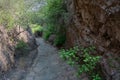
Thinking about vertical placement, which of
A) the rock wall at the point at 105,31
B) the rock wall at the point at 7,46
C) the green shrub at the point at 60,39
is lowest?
the green shrub at the point at 60,39

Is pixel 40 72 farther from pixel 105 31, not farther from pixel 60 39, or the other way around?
pixel 105 31

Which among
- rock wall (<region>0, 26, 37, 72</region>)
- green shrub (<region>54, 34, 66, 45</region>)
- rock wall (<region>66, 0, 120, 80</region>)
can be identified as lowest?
green shrub (<region>54, 34, 66, 45</region>)

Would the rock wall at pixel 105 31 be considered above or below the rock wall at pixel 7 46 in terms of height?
above

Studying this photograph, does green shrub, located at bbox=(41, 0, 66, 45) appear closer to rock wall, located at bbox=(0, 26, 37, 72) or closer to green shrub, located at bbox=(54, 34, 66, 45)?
green shrub, located at bbox=(54, 34, 66, 45)

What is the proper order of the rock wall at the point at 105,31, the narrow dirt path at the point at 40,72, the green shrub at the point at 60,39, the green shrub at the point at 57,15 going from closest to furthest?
the rock wall at the point at 105,31
the narrow dirt path at the point at 40,72
the green shrub at the point at 57,15
the green shrub at the point at 60,39

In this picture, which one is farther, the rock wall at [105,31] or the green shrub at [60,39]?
the green shrub at [60,39]

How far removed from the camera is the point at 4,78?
38.8ft

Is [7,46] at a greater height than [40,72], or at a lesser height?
greater

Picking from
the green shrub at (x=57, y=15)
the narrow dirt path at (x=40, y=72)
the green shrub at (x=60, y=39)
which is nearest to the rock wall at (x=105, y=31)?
the narrow dirt path at (x=40, y=72)

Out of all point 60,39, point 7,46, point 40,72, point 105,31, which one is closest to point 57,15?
point 60,39

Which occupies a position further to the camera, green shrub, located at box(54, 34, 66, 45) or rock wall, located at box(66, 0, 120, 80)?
green shrub, located at box(54, 34, 66, 45)

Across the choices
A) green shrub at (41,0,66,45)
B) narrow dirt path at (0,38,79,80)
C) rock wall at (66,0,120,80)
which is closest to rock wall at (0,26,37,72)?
narrow dirt path at (0,38,79,80)

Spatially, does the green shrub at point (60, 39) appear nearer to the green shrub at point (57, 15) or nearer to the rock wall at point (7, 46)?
the green shrub at point (57, 15)

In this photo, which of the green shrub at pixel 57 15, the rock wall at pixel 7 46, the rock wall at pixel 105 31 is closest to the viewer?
the rock wall at pixel 105 31
